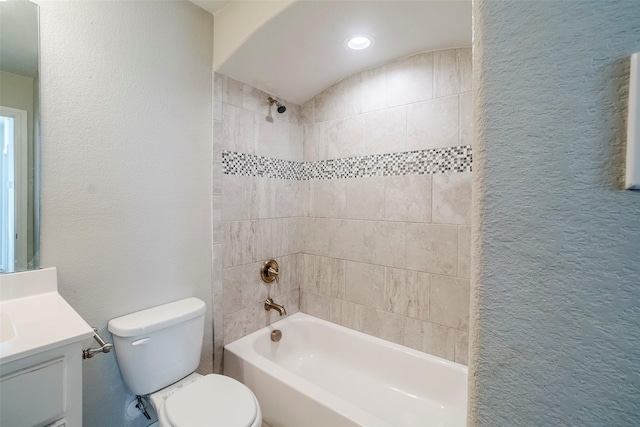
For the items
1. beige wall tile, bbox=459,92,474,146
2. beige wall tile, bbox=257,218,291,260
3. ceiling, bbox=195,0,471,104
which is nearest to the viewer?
ceiling, bbox=195,0,471,104

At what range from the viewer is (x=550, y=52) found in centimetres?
35

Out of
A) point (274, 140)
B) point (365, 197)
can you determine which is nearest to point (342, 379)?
point (365, 197)

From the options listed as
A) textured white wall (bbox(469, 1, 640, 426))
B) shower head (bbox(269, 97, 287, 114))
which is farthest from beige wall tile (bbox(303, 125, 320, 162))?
textured white wall (bbox(469, 1, 640, 426))

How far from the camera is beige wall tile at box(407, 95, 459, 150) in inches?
66.4

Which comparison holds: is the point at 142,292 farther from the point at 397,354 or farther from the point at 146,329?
the point at 397,354

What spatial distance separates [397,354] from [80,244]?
6.14 ft

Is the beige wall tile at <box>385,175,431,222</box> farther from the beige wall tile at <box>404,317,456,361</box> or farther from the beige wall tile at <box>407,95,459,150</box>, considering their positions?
the beige wall tile at <box>404,317,456,361</box>

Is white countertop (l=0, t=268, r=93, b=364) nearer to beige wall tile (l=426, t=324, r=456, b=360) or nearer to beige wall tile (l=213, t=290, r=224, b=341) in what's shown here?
beige wall tile (l=213, t=290, r=224, b=341)

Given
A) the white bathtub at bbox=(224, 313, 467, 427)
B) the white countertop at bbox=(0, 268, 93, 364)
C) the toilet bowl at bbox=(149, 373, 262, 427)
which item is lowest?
the white bathtub at bbox=(224, 313, 467, 427)

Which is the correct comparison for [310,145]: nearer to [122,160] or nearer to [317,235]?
[317,235]

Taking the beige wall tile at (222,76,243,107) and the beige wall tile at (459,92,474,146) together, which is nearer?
the beige wall tile at (459,92,474,146)

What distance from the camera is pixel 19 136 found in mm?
1135

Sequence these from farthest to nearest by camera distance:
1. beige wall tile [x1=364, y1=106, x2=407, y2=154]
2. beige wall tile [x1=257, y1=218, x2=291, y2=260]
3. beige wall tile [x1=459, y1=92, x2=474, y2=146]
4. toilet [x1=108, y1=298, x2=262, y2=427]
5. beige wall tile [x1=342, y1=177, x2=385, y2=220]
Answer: beige wall tile [x1=257, y1=218, x2=291, y2=260]
beige wall tile [x1=342, y1=177, x2=385, y2=220]
beige wall tile [x1=364, y1=106, x2=407, y2=154]
beige wall tile [x1=459, y1=92, x2=474, y2=146]
toilet [x1=108, y1=298, x2=262, y2=427]

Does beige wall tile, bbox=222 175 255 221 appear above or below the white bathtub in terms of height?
above
